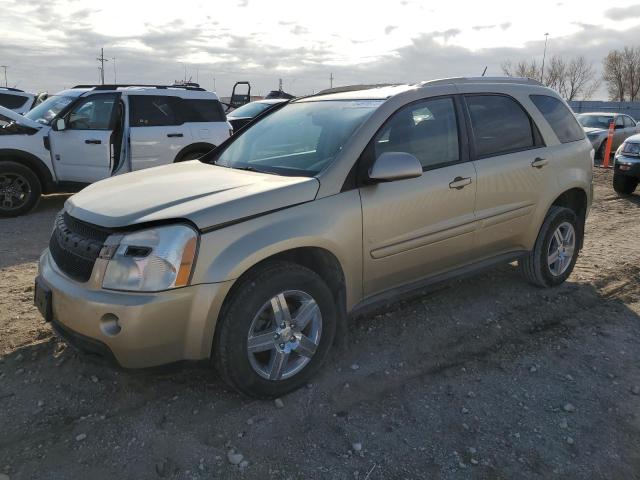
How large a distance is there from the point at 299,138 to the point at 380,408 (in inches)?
75.6

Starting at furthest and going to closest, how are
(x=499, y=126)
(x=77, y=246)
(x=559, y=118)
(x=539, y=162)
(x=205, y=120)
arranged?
(x=205, y=120)
(x=559, y=118)
(x=539, y=162)
(x=499, y=126)
(x=77, y=246)

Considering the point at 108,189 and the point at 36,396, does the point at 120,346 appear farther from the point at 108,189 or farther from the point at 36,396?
the point at 108,189

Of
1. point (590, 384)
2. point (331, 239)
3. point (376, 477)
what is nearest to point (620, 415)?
point (590, 384)

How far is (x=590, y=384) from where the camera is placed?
134 inches

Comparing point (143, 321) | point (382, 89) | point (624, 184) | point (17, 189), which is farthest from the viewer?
point (624, 184)

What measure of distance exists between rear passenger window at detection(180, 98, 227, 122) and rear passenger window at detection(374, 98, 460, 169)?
19.2 ft

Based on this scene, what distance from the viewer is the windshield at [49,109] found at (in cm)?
887

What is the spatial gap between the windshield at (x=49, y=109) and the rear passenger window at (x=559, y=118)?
23.2 ft

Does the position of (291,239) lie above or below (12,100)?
below

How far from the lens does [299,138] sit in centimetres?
392

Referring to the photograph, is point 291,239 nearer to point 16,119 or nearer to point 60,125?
point 60,125

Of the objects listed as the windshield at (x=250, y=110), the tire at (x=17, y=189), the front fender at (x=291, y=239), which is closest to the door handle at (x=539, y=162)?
the front fender at (x=291, y=239)

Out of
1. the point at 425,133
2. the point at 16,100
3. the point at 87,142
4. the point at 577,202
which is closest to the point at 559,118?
the point at 577,202

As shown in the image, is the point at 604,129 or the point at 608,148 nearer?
the point at 608,148
